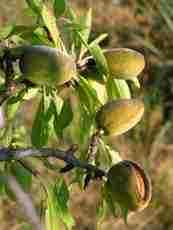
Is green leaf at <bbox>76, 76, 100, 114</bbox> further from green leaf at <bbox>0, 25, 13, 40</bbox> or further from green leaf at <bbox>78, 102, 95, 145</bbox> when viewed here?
green leaf at <bbox>0, 25, 13, 40</bbox>

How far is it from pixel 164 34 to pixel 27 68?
12.6ft

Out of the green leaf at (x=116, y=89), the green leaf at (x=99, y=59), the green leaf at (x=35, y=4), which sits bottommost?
the green leaf at (x=116, y=89)

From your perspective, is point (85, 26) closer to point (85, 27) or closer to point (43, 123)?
point (85, 27)

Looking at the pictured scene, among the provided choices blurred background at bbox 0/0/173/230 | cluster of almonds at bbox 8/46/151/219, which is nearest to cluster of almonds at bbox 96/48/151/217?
cluster of almonds at bbox 8/46/151/219

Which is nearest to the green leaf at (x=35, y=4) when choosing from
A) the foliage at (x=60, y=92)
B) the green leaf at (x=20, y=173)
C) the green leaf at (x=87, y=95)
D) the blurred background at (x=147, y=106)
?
the foliage at (x=60, y=92)

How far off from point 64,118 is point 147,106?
314 centimetres

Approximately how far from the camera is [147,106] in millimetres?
4188

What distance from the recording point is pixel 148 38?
475 cm

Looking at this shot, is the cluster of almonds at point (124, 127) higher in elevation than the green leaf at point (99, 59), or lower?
lower

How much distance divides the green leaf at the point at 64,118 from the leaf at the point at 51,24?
0.35 ft

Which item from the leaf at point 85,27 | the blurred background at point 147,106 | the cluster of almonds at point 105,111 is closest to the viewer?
the cluster of almonds at point 105,111

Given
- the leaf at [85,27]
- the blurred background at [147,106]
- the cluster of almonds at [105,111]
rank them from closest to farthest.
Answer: the cluster of almonds at [105,111] → the leaf at [85,27] → the blurred background at [147,106]

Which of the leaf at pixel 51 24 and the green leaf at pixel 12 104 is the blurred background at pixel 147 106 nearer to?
the green leaf at pixel 12 104

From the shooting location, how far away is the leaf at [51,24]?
0.99m
